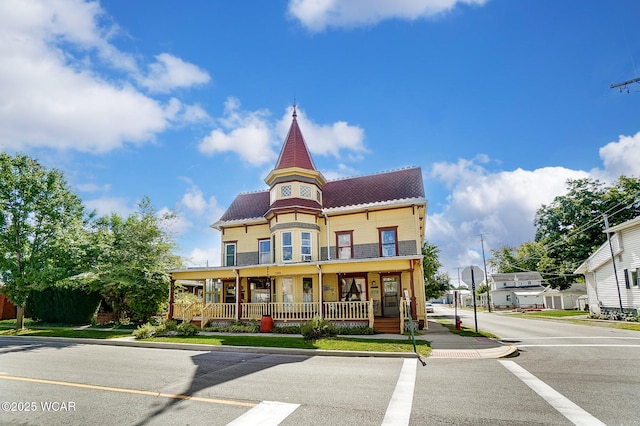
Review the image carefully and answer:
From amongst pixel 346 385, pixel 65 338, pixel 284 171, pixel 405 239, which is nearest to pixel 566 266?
pixel 405 239

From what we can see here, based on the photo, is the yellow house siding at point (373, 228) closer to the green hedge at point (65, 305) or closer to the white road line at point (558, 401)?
the white road line at point (558, 401)

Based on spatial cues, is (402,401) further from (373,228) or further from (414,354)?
(373,228)

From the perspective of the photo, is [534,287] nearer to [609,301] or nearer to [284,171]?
[609,301]

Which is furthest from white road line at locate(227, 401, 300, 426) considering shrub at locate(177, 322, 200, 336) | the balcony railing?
shrub at locate(177, 322, 200, 336)

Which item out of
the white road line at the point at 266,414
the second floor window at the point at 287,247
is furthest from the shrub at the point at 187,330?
the white road line at the point at 266,414

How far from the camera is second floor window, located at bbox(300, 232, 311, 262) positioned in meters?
20.3

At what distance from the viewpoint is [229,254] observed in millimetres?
23672

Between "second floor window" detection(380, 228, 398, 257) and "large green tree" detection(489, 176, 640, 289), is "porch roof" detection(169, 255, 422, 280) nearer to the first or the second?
"second floor window" detection(380, 228, 398, 257)

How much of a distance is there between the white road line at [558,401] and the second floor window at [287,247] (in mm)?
13251

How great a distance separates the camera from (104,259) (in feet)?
73.5

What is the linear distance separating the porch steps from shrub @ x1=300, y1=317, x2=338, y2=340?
104 inches

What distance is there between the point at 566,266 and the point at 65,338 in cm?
4960

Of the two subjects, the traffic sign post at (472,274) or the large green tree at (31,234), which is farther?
the large green tree at (31,234)

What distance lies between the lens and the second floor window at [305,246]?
800 inches
